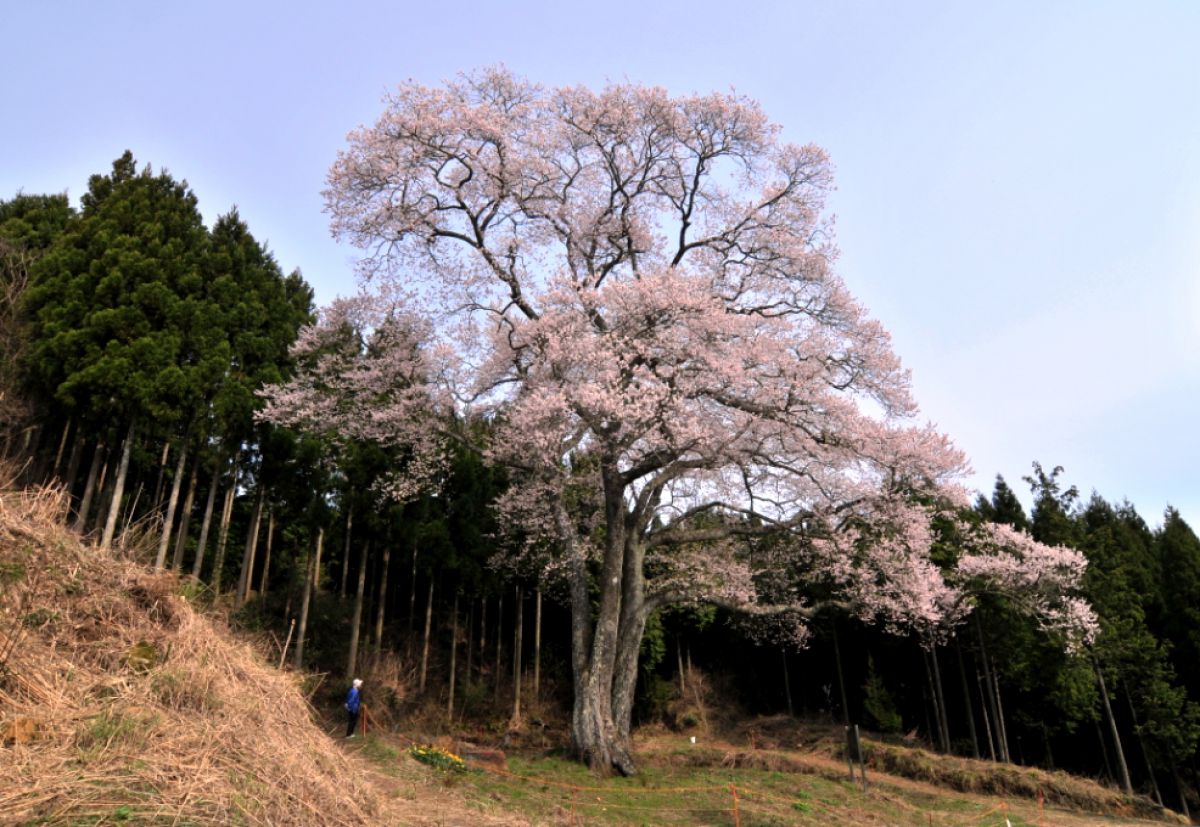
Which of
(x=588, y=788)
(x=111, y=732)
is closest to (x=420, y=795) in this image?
(x=588, y=788)

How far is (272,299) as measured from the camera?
18.2 meters

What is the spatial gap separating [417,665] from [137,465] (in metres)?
9.42

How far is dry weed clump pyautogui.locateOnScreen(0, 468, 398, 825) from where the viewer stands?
12.9 feet

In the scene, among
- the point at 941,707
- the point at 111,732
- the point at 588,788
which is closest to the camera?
the point at 111,732

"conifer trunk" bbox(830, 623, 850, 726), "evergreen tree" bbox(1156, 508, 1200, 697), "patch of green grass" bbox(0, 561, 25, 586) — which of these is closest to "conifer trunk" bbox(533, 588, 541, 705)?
"conifer trunk" bbox(830, 623, 850, 726)

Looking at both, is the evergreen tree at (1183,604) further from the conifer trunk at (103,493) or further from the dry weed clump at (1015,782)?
the conifer trunk at (103,493)

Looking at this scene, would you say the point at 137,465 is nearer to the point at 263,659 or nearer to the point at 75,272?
the point at 75,272

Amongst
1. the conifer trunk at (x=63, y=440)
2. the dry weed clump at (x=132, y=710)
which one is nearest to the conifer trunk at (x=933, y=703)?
the dry weed clump at (x=132, y=710)

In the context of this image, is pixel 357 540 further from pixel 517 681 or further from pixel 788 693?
pixel 788 693

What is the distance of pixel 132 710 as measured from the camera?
4.66 m

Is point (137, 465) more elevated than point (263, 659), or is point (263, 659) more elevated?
point (137, 465)

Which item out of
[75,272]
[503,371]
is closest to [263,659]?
[503,371]

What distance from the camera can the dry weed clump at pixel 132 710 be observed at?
3.93m

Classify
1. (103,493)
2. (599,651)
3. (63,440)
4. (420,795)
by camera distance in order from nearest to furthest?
(420,795) → (599,651) → (103,493) → (63,440)
